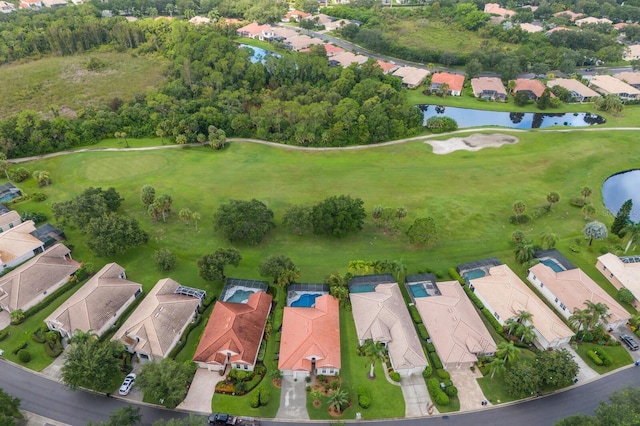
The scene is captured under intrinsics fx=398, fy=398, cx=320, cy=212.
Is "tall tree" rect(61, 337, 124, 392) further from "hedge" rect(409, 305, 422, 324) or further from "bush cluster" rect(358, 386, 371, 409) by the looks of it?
"hedge" rect(409, 305, 422, 324)

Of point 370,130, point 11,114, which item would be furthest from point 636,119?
point 11,114

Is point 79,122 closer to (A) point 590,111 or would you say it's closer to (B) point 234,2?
(B) point 234,2

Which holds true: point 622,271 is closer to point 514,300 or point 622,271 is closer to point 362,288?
point 514,300

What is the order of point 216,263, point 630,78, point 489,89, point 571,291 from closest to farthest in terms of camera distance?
point 571,291 → point 216,263 → point 489,89 → point 630,78

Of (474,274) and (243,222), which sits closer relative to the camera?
(474,274)

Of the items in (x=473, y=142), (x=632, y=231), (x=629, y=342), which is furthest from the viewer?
(x=473, y=142)

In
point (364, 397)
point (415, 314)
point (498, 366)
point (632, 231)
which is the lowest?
point (364, 397)

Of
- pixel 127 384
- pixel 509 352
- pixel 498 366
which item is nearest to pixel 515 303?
pixel 509 352
